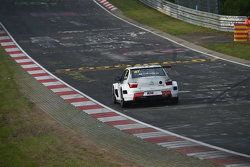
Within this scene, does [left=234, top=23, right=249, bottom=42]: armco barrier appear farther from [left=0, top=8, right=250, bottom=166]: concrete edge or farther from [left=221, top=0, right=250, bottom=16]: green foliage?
[left=0, top=8, right=250, bottom=166]: concrete edge

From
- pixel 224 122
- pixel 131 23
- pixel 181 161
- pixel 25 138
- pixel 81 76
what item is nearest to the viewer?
pixel 181 161

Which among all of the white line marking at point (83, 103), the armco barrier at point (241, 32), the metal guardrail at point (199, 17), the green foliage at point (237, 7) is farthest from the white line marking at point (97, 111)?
the green foliage at point (237, 7)

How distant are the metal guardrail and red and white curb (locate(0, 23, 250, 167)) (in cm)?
1558

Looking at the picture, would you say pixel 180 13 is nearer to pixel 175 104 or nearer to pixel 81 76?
pixel 81 76

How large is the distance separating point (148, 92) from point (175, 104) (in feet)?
3.40

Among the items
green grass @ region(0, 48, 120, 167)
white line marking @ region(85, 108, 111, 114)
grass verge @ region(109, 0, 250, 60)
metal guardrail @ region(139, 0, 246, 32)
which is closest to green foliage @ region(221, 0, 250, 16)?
metal guardrail @ region(139, 0, 246, 32)

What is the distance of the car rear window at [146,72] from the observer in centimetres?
2392

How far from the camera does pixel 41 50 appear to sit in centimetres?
4206

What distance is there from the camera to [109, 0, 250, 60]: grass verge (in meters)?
39.0

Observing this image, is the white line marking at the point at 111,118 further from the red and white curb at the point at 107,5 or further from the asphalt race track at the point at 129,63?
the red and white curb at the point at 107,5

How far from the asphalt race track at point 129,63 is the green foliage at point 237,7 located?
7826 mm

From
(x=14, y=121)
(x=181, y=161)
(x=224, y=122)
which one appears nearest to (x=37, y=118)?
(x=14, y=121)

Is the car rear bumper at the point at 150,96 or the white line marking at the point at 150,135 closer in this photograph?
the white line marking at the point at 150,135

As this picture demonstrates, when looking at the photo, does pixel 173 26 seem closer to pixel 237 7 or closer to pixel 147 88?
pixel 237 7
